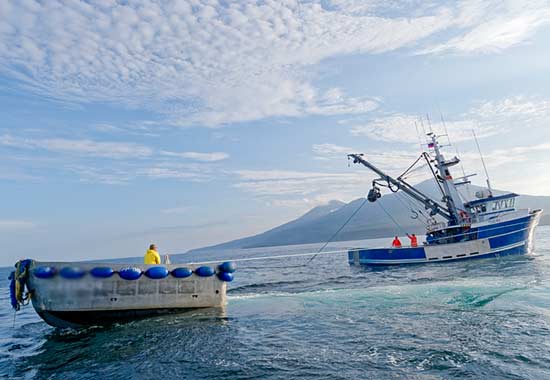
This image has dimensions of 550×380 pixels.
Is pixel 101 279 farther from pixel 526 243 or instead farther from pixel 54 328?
pixel 526 243

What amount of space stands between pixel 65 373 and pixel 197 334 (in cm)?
384

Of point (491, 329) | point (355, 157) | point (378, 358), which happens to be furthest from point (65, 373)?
point (355, 157)

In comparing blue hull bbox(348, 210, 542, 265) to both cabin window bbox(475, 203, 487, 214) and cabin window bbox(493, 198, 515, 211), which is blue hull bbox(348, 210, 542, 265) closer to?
cabin window bbox(493, 198, 515, 211)

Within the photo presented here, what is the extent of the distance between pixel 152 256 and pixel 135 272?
56.9 inches

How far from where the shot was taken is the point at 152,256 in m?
14.6

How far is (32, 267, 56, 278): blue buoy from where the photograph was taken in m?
12.2

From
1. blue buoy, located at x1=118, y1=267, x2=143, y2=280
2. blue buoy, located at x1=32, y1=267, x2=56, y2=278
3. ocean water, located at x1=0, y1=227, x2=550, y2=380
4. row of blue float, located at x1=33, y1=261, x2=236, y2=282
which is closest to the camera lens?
ocean water, located at x1=0, y1=227, x2=550, y2=380

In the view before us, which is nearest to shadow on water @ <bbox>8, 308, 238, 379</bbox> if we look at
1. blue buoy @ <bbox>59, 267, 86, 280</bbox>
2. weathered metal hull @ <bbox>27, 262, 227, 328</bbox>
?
weathered metal hull @ <bbox>27, 262, 227, 328</bbox>

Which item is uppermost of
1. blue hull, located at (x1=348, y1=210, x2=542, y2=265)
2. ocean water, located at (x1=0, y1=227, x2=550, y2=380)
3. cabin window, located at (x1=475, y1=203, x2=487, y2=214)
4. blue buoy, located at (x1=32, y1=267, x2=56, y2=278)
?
cabin window, located at (x1=475, y1=203, x2=487, y2=214)

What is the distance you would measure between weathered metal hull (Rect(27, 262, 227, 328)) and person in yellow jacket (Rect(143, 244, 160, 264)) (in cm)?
82

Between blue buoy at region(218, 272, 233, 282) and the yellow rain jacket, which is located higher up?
the yellow rain jacket

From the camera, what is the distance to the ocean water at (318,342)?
799 cm

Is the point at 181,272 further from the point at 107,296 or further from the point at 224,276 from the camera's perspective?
the point at 107,296

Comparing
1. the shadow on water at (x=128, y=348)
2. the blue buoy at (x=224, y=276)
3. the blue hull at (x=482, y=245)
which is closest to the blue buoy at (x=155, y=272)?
the shadow on water at (x=128, y=348)
